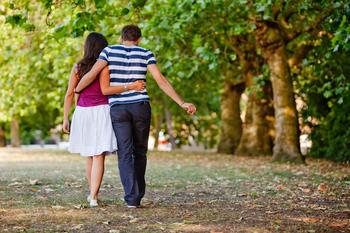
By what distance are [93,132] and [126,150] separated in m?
0.48

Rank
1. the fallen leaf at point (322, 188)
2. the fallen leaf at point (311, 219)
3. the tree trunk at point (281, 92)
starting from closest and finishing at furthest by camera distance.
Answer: the fallen leaf at point (311, 219) → the fallen leaf at point (322, 188) → the tree trunk at point (281, 92)

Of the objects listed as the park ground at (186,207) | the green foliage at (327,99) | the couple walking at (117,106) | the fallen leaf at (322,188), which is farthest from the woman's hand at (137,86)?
the green foliage at (327,99)

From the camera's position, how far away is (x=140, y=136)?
8094 millimetres

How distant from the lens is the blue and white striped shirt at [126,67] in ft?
26.0

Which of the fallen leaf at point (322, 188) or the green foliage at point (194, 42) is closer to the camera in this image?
the fallen leaf at point (322, 188)

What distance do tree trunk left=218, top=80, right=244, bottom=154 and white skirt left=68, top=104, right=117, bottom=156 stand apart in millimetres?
21814

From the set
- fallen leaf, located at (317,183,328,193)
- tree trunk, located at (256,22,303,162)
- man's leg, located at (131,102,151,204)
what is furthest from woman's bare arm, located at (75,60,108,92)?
tree trunk, located at (256,22,303,162)

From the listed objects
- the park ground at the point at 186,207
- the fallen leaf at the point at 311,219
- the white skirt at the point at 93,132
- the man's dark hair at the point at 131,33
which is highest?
the man's dark hair at the point at 131,33

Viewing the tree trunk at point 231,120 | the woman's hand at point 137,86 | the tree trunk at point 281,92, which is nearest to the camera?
the woman's hand at point 137,86

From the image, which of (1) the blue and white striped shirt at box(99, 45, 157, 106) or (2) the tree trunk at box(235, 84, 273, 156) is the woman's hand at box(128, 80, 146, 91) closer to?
(1) the blue and white striped shirt at box(99, 45, 157, 106)

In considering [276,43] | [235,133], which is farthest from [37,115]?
[276,43]

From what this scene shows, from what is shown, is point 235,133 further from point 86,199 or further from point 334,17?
point 86,199

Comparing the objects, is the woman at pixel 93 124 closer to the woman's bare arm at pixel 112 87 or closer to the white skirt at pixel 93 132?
the white skirt at pixel 93 132

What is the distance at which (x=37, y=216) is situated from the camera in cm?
722
